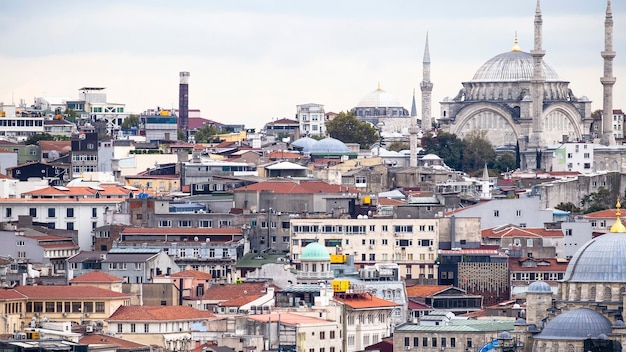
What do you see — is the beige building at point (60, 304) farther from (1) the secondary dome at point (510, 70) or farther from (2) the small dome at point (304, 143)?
(1) the secondary dome at point (510, 70)

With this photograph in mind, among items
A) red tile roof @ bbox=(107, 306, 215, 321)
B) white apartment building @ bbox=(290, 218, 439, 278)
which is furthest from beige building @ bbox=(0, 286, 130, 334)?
white apartment building @ bbox=(290, 218, 439, 278)

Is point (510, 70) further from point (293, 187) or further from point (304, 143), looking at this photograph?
point (293, 187)

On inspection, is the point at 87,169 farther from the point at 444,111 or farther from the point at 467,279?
the point at 444,111

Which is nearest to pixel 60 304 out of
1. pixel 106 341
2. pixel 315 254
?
pixel 315 254

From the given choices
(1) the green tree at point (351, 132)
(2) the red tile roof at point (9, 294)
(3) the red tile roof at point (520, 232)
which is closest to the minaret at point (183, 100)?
(1) the green tree at point (351, 132)

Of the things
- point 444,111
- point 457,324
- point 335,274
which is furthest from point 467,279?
point 444,111

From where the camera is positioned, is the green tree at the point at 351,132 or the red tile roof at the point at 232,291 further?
the green tree at the point at 351,132

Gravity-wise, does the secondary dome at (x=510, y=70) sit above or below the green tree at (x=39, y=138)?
above
